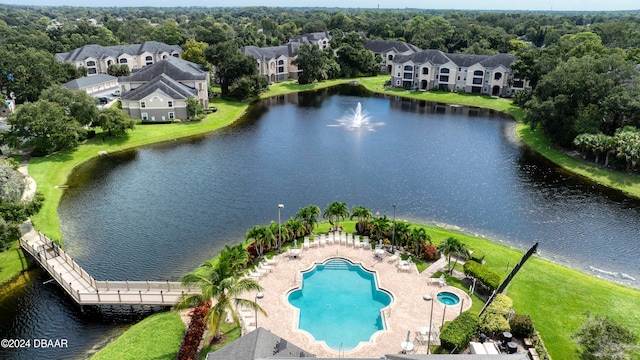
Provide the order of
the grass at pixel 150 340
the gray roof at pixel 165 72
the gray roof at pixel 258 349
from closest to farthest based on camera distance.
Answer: the gray roof at pixel 258 349
the grass at pixel 150 340
the gray roof at pixel 165 72

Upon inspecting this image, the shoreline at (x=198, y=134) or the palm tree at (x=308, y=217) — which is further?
the shoreline at (x=198, y=134)

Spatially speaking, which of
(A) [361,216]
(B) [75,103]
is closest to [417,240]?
(A) [361,216]

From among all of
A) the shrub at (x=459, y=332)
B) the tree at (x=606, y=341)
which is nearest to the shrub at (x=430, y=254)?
the shrub at (x=459, y=332)

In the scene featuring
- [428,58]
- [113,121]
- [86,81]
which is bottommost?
[113,121]

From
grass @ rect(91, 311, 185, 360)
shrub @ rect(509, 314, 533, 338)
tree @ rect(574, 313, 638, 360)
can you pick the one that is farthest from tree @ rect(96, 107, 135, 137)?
tree @ rect(574, 313, 638, 360)

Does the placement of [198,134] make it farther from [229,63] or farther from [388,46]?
[388,46]

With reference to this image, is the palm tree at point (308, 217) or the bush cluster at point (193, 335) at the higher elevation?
the palm tree at point (308, 217)

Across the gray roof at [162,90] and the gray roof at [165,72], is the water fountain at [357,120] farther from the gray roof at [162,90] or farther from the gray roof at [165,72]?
the gray roof at [165,72]

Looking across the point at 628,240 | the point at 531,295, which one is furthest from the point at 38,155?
the point at 628,240
